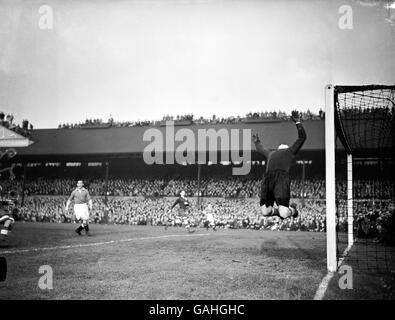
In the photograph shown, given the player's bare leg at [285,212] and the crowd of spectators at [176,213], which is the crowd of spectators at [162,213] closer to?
the crowd of spectators at [176,213]

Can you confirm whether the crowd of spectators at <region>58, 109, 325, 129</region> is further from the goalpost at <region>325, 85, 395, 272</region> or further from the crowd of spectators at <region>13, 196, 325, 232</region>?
the goalpost at <region>325, 85, 395, 272</region>

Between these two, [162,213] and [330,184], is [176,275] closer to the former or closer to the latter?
[330,184]

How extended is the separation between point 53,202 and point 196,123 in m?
11.6

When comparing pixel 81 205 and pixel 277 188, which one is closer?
pixel 277 188

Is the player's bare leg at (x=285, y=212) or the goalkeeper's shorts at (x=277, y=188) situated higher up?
the goalkeeper's shorts at (x=277, y=188)

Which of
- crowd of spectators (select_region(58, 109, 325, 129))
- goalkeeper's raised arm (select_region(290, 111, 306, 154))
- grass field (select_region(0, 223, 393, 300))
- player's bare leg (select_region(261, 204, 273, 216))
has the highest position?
crowd of spectators (select_region(58, 109, 325, 129))

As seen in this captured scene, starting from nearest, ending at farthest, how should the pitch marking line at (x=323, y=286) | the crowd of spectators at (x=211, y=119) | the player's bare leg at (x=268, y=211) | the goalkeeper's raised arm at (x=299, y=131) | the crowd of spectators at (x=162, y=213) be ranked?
1. the pitch marking line at (x=323, y=286)
2. the goalkeeper's raised arm at (x=299, y=131)
3. the player's bare leg at (x=268, y=211)
4. the crowd of spectators at (x=162, y=213)
5. the crowd of spectators at (x=211, y=119)

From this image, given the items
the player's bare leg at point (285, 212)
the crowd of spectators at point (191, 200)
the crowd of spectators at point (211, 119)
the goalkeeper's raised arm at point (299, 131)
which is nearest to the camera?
the goalkeeper's raised arm at point (299, 131)

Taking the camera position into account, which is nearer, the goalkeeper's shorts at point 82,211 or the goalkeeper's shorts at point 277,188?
the goalkeeper's shorts at point 277,188

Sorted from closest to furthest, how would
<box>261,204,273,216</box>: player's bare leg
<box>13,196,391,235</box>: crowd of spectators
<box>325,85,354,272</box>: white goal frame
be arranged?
<box>325,85,354,272</box>: white goal frame, <box>261,204,273,216</box>: player's bare leg, <box>13,196,391,235</box>: crowd of spectators

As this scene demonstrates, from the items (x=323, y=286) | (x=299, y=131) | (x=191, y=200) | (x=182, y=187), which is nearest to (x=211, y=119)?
(x=182, y=187)

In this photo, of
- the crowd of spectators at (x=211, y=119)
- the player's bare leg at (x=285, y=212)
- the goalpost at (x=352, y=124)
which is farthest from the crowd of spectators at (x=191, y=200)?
the player's bare leg at (x=285, y=212)

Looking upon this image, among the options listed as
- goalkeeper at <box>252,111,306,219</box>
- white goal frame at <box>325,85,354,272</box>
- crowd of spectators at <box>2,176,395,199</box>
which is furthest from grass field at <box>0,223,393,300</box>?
crowd of spectators at <box>2,176,395,199</box>

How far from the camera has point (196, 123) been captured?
26625 millimetres
